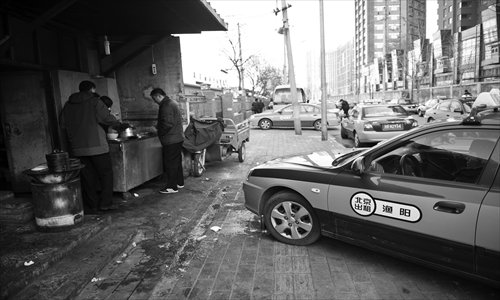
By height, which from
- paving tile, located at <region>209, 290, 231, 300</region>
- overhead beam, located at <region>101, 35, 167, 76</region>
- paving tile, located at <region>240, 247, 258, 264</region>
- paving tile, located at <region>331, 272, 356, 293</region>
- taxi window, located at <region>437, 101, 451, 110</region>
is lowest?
paving tile, located at <region>331, 272, 356, 293</region>

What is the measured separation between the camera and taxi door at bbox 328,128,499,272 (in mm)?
3053

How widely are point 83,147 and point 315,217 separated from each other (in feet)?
11.1

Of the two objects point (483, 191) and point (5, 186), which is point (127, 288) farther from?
point (5, 186)

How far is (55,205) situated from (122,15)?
Result: 4108mm

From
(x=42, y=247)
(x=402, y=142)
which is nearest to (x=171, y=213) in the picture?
(x=42, y=247)

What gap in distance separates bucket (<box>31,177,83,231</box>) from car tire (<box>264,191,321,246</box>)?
7.70ft

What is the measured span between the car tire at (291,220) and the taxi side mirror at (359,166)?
0.71 m

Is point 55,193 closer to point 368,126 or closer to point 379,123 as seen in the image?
point 368,126

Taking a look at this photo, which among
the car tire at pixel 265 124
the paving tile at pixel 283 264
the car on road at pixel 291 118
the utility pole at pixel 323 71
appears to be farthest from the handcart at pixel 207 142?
the car tire at pixel 265 124

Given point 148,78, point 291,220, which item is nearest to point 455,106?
point 148,78

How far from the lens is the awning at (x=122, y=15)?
5777 millimetres

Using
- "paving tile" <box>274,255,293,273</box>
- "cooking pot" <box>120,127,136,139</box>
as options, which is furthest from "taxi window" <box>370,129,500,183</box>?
"cooking pot" <box>120,127,136,139</box>

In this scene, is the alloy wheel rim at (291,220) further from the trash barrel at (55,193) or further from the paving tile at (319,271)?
the trash barrel at (55,193)

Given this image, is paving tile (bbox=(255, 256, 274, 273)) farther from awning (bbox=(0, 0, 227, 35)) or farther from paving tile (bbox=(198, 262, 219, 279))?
awning (bbox=(0, 0, 227, 35))
